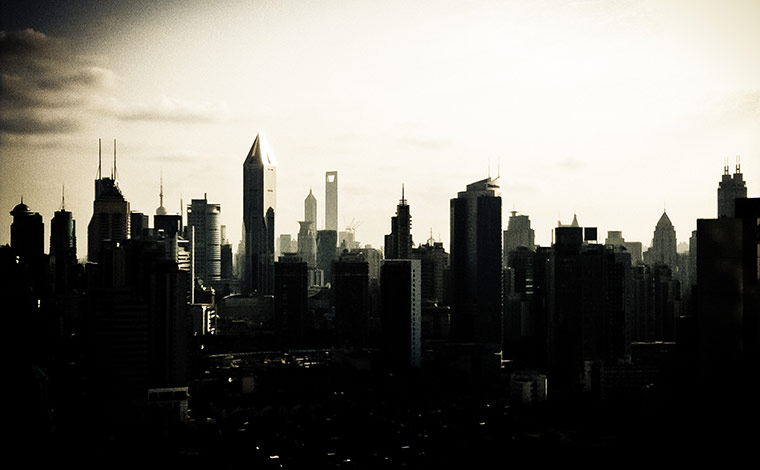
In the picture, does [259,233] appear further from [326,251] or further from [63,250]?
[63,250]

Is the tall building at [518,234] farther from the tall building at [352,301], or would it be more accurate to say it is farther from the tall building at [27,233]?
the tall building at [27,233]

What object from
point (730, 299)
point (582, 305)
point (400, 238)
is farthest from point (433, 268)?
point (730, 299)

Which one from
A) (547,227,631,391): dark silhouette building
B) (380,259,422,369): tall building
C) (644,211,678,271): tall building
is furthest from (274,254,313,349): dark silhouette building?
(644,211,678,271): tall building

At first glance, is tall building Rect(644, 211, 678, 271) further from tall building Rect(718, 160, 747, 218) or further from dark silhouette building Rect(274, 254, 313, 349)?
dark silhouette building Rect(274, 254, 313, 349)

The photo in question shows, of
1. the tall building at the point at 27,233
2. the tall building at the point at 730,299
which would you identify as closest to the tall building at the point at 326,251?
the tall building at the point at 27,233

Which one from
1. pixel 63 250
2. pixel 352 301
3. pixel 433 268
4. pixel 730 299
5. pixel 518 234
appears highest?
pixel 518 234

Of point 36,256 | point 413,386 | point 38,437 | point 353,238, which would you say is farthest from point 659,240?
point 38,437
